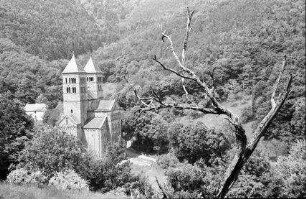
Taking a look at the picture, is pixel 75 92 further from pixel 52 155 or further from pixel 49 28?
pixel 49 28

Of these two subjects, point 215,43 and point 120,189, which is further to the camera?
point 215,43

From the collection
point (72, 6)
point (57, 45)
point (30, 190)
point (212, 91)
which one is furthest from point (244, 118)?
point (72, 6)

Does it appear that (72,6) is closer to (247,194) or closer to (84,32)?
(84,32)

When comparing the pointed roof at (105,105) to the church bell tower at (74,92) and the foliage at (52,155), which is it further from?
the foliage at (52,155)

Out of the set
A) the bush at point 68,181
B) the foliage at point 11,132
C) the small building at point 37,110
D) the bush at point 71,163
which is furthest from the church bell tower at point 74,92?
the bush at point 68,181

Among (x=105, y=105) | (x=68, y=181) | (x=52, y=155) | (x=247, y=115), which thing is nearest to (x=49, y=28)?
(x=105, y=105)
